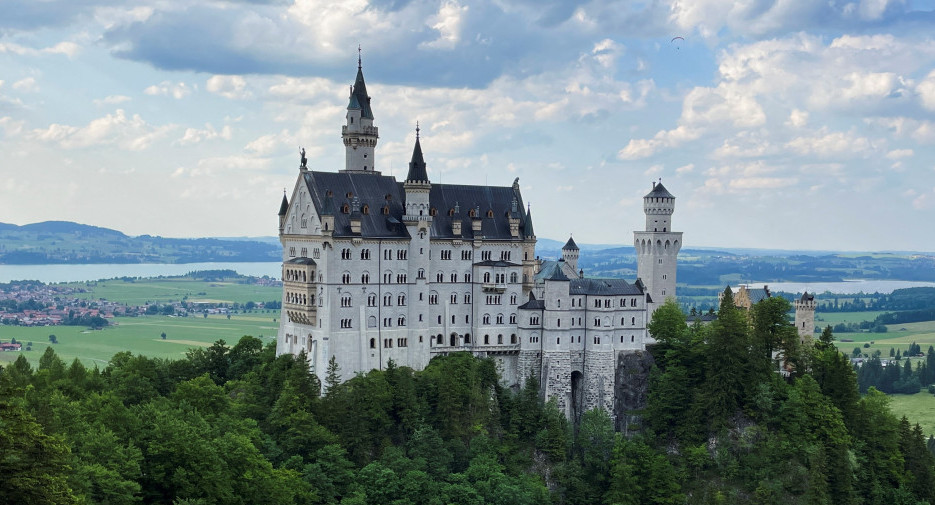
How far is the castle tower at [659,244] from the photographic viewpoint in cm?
13012

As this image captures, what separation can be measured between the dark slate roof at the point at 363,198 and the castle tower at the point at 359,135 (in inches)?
175

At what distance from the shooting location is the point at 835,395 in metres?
115

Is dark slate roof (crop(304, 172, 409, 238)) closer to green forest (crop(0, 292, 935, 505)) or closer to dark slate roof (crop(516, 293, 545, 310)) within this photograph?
green forest (crop(0, 292, 935, 505))

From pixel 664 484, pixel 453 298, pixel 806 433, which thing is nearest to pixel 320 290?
pixel 453 298

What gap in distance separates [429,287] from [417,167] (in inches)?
468

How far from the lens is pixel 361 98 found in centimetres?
11844

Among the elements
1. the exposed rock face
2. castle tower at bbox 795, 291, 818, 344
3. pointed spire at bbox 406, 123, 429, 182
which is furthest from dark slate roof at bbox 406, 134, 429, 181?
castle tower at bbox 795, 291, 818, 344

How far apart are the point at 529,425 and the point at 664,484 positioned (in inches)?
546

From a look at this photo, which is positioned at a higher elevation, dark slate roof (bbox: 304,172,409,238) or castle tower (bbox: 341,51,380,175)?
castle tower (bbox: 341,51,380,175)

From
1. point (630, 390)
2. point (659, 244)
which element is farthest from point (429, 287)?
point (659, 244)

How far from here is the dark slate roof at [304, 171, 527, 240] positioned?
109 metres

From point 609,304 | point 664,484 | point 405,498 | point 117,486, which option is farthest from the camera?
point 609,304

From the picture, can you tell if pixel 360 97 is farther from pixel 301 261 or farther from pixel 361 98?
pixel 301 261

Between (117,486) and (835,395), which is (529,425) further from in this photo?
(117,486)
